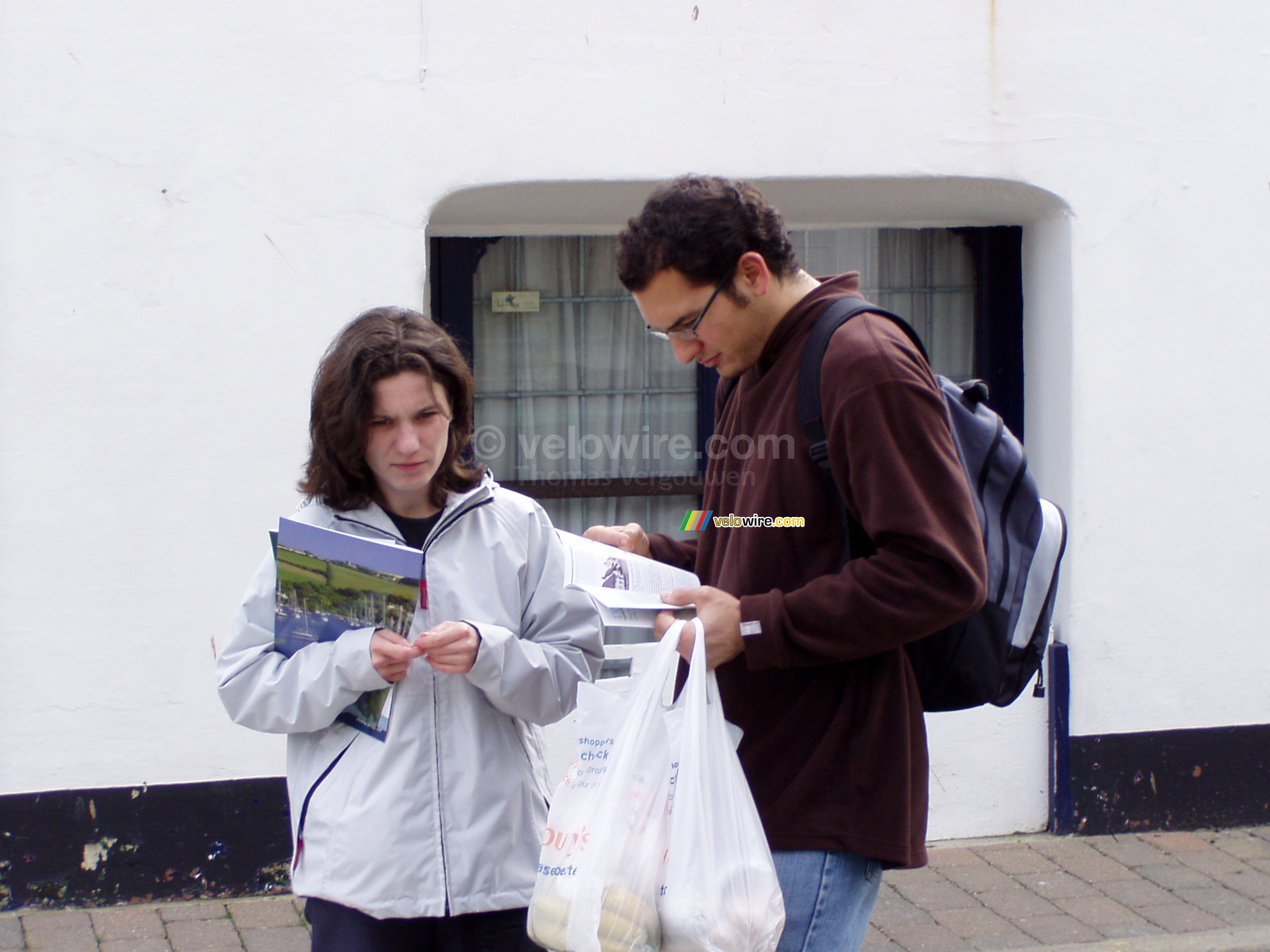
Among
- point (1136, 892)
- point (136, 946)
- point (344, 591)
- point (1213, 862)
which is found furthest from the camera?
point (1213, 862)

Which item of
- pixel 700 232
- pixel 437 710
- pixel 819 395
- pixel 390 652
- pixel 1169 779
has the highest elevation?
pixel 700 232

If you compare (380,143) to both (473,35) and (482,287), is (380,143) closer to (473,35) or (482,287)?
(473,35)

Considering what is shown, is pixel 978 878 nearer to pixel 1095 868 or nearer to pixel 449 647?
pixel 1095 868

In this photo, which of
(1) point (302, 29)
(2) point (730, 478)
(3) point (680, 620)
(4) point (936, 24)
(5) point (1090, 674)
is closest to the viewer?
(3) point (680, 620)

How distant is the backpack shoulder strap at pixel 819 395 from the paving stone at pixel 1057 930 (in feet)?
8.11

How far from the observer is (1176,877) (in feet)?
13.2

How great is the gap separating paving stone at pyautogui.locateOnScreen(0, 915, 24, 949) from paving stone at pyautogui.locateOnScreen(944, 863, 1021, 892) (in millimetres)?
3088

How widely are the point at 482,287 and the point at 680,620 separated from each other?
2870 mm

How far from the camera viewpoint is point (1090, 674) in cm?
430

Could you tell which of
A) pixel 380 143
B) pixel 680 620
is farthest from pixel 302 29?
pixel 680 620

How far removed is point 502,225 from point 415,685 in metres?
2.71

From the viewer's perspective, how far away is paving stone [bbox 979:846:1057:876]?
4.10 m

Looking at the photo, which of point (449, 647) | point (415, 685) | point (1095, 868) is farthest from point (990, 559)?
point (1095, 868)

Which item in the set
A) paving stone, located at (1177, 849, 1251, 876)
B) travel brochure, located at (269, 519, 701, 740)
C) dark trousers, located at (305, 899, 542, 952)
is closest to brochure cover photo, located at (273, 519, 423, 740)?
travel brochure, located at (269, 519, 701, 740)
